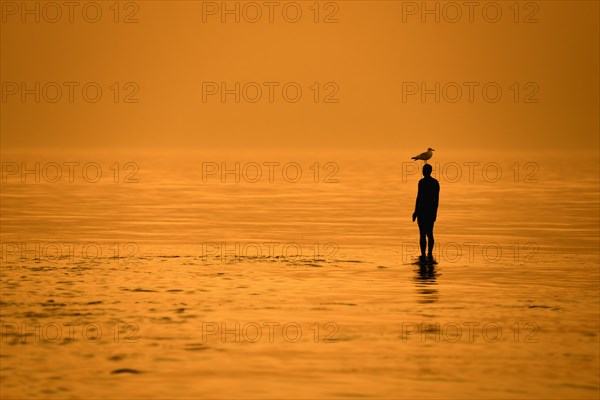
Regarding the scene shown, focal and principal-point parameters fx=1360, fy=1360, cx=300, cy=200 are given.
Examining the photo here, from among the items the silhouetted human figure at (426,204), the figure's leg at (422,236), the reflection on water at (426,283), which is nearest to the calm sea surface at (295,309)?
the reflection on water at (426,283)

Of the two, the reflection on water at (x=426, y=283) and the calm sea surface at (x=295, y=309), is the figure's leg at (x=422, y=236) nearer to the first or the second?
the calm sea surface at (x=295, y=309)

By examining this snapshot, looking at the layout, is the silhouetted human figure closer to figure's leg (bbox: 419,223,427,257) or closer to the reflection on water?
figure's leg (bbox: 419,223,427,257)

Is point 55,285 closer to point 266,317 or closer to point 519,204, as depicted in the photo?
point 266,317

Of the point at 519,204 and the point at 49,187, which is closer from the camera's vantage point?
the point at 519,204

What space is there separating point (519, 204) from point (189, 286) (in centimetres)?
2750

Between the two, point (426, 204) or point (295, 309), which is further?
point (426, 204)

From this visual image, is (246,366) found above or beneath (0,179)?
beneath

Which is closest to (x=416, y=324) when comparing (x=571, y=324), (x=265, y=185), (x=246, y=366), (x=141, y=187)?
(x=571, y=324)

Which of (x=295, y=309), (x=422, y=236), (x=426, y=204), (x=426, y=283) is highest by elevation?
(x=426, y=204)

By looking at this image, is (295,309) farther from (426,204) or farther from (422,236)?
(422,236)

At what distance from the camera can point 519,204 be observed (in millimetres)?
46188

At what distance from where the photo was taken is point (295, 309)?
18.1 metres

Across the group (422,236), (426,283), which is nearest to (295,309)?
(426,283)

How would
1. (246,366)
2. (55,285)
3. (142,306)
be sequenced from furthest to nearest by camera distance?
(55,285), (142,306), (246,366)
